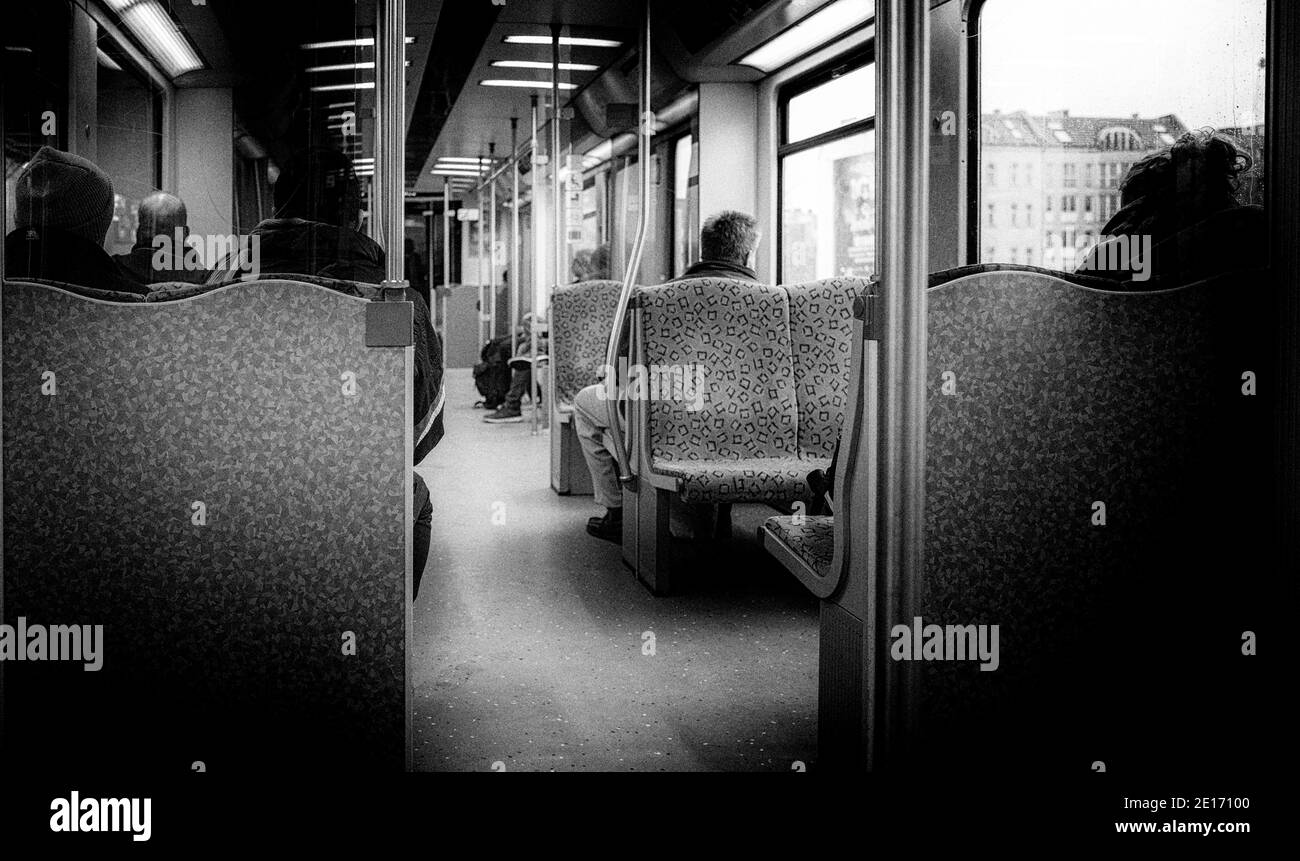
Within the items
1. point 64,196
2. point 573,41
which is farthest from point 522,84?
point 64,196

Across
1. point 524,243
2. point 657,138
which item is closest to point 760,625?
point 657,138

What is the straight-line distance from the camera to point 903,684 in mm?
1813

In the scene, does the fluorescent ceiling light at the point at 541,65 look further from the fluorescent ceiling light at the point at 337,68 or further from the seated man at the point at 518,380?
the seated man at the point at 518,380

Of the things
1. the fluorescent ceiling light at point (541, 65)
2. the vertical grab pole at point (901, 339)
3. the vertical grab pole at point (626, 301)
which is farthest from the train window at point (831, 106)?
the vertical grab pole at point (901, 339)

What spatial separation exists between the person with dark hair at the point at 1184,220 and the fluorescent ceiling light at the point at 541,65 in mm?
7005

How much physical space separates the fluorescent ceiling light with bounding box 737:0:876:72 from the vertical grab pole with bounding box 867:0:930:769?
12.3ft

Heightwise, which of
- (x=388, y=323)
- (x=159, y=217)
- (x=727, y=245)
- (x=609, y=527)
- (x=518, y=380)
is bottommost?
(x=609, y=527)

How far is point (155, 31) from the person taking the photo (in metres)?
3.87

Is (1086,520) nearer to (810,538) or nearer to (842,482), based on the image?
(842,482)

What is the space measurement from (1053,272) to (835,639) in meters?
0.78

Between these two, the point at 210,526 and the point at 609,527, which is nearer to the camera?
the point at 210,526

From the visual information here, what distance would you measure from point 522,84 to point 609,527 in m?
6.06

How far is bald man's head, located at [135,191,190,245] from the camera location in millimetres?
2879

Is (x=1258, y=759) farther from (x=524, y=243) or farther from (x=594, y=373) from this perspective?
(x=524, y=243)
